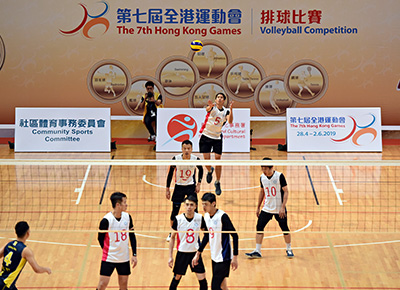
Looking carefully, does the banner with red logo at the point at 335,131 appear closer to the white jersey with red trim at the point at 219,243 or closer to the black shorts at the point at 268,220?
the black shorts at the point at 268,220

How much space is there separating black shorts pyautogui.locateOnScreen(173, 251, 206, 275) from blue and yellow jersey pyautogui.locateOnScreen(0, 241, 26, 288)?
6.91ft

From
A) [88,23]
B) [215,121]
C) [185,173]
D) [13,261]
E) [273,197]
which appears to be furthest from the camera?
[88,23]

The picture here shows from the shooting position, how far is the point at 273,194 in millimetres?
10227

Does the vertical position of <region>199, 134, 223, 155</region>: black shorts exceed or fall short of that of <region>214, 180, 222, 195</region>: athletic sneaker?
it exceeds it

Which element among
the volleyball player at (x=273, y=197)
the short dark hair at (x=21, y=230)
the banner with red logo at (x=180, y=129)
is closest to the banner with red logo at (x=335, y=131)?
the banner with red logo at (x=180, y=129)

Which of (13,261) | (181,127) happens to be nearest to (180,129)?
(181,127)

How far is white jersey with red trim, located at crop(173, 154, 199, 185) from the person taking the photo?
10.8 meters

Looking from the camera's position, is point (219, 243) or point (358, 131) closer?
point (219, 243)

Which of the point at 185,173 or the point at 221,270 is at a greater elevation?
the point at 185,173

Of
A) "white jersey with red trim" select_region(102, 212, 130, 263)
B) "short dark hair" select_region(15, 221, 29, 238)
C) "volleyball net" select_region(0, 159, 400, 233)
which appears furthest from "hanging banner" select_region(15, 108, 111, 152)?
"short dark hair" select_region(15, 221, 29, 238)

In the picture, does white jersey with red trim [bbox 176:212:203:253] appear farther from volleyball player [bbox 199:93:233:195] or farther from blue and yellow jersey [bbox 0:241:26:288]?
volleyball player [bbox 199:93:233:195]

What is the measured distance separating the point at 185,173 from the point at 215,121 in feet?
7.56

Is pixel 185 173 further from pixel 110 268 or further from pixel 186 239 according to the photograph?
pixel 110 268

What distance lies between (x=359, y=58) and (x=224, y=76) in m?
4.02
